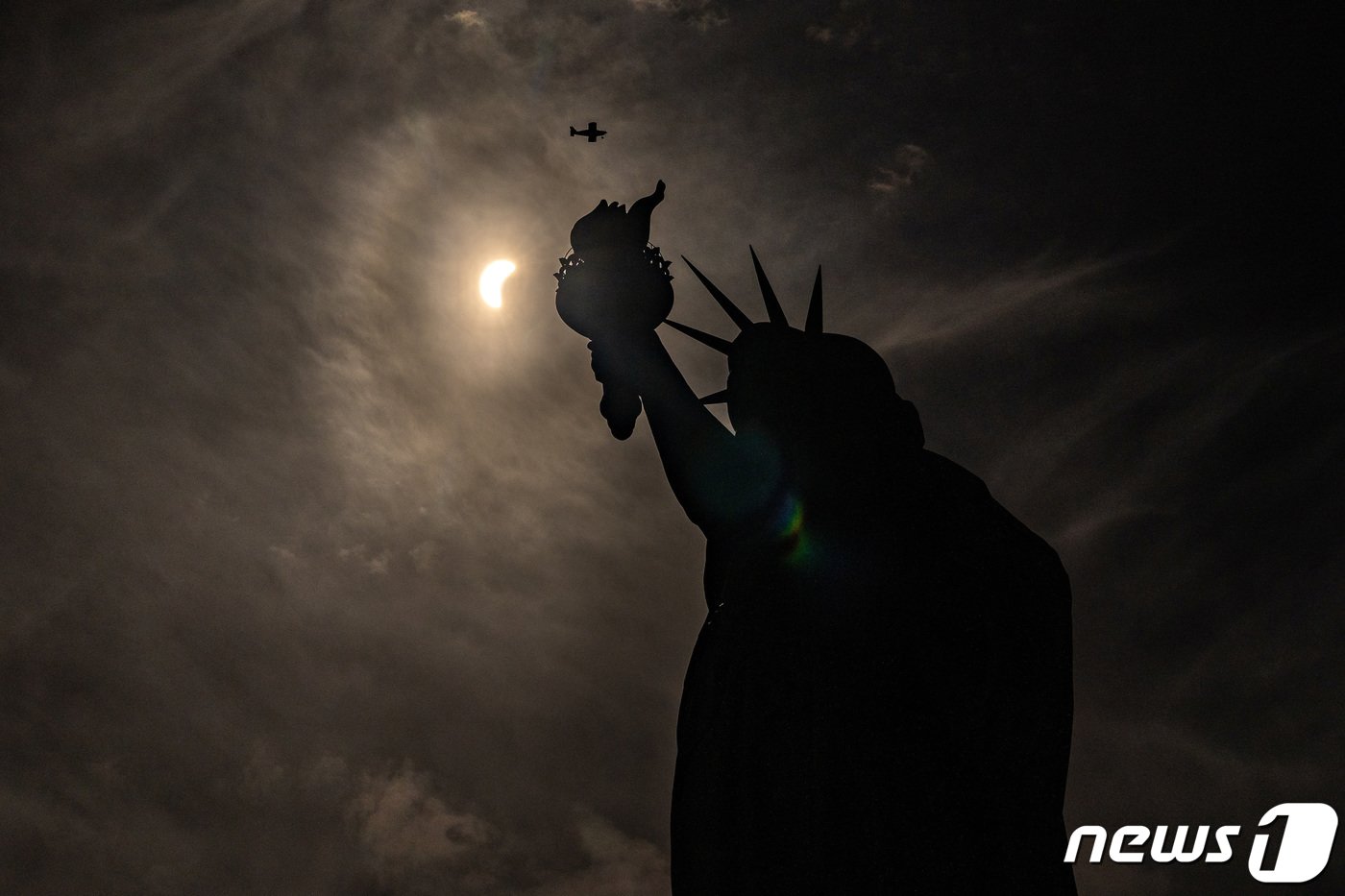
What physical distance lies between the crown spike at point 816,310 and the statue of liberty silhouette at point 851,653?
0.03 m

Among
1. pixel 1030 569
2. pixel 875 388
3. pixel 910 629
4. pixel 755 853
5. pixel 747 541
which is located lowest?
pixel 755 853

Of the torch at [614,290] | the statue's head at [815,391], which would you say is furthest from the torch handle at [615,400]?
the statue's head at [815,391]

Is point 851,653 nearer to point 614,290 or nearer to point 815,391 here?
point 815,391

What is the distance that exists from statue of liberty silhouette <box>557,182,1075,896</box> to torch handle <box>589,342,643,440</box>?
337 millimetres

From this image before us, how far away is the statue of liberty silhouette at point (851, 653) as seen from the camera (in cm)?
762

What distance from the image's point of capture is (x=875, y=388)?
9047 mm

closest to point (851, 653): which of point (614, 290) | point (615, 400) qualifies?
point (615, 400)

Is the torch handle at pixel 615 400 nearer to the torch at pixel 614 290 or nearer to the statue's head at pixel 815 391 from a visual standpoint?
the torch at pixel 614 290

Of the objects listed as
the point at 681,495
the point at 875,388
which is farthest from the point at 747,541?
the point at 875,388

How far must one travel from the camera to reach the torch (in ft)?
33.7

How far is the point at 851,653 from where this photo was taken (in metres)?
8.17

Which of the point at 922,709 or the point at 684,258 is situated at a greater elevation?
the point at 684,258

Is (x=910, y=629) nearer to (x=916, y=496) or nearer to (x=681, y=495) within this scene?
(x=916, y=496)

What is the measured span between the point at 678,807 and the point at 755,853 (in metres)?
1.08
